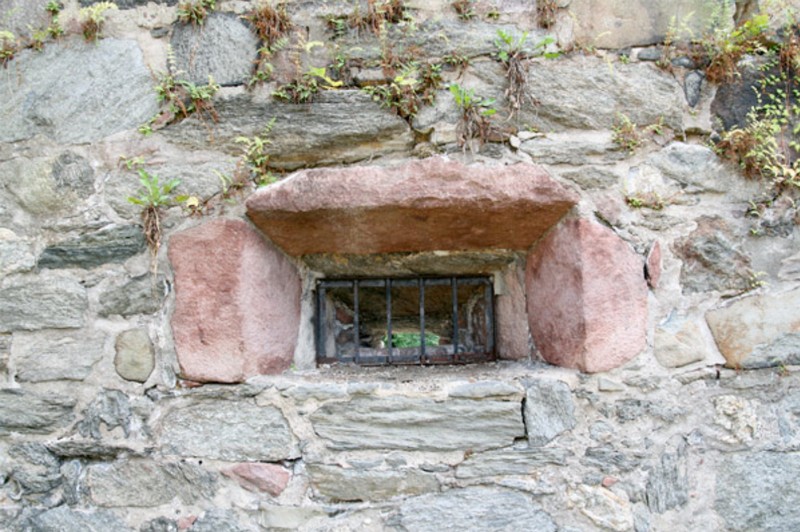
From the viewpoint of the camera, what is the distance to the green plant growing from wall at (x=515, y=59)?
172cm

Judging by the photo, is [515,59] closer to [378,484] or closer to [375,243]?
[375,243]

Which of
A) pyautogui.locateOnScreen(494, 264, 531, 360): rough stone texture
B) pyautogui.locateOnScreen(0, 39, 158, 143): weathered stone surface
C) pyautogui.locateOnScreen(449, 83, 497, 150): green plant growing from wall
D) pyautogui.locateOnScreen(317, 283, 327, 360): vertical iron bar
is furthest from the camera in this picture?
pyautogui.locateOnScreen(317, 283, 327, 360): vertical iron bar

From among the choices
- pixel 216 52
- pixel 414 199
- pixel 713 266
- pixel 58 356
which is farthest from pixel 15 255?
pixel 713 266

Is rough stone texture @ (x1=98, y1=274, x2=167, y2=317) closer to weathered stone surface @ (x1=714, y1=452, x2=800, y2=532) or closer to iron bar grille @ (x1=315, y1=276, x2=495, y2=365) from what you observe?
iron bar grille @ (x1=315, y1=276, x2=495, y2=365)

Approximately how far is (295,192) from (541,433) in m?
1.00

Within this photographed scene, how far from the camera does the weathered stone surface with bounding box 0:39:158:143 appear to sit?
1784 millimetres

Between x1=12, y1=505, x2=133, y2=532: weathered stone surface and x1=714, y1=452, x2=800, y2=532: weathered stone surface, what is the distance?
5.72 ft

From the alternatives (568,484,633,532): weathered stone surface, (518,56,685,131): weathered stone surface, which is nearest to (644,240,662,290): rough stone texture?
(518,56,685,131): weathered stone surface

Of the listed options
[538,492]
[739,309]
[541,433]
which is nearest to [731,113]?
[739,309]

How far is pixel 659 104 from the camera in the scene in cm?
175

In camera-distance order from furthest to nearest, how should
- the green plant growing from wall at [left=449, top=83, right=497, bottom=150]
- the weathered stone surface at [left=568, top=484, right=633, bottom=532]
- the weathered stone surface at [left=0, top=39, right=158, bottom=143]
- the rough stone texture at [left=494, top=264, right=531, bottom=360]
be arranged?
the rough stone texture at [left=494, top=264, right=531, bottom=360]
the weathered stone surface at [left=0, top=39, right=158, bottom=143]
the green plant growing from wall at [left=449, top=83, right=497, bottom=150]
the weathered stone surface at [left=568, top=484, right=633, bottom=532]

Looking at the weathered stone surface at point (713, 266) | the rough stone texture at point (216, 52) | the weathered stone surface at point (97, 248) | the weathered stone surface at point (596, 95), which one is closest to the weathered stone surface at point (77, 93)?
the rough stone texture at point (216, 52)

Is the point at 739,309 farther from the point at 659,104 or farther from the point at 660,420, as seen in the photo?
the point at 659,104

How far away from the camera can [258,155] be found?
68.0 inches
